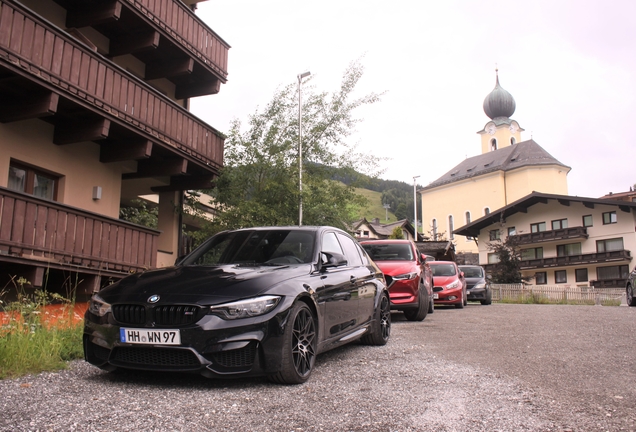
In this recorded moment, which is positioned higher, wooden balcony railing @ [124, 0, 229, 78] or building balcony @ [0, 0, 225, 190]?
wooden balcony railing @ [124, 0, 229, 78]

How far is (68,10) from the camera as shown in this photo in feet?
40.5

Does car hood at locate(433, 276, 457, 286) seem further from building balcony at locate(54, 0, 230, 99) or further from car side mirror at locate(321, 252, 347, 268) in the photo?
car side mirror at locate(321, 252, 347, 268)

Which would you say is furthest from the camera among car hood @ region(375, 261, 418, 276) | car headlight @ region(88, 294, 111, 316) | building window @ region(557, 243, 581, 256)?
building window @ region(557, 243, 581, 256)

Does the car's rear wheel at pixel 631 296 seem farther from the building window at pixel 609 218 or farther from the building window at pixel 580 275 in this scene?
the building window at pixel 580 275

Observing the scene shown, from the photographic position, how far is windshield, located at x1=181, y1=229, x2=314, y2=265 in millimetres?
6113

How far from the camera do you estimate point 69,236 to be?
1013 centimetres

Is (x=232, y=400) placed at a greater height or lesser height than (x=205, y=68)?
lesser

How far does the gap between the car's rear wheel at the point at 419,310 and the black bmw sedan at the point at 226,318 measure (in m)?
A: 5.93

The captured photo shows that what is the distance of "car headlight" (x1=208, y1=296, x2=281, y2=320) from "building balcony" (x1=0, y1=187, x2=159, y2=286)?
493cm

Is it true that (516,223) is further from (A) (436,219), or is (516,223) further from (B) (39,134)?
(B) (39,134)

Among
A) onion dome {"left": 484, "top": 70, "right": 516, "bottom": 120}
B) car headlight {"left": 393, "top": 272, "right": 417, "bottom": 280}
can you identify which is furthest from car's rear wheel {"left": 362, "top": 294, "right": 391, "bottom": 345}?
onion dome {"left": 484, "top": 70, "right": 516, "bottom": 120}

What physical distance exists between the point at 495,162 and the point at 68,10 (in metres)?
75.4

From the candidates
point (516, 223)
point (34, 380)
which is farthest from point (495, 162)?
point (34, 380)

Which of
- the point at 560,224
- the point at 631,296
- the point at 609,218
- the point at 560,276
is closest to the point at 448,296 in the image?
the point at 631,296
